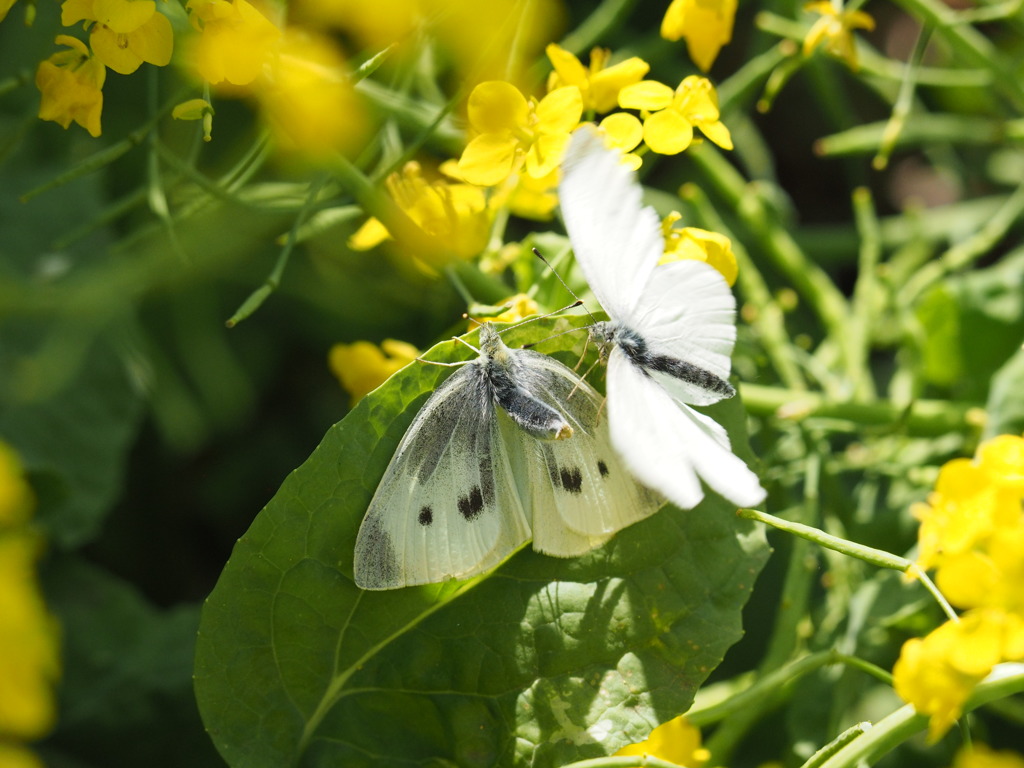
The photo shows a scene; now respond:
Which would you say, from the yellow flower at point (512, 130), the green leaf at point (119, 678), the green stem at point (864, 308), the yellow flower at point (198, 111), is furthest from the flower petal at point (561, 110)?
the green leaf at point (119, 678)

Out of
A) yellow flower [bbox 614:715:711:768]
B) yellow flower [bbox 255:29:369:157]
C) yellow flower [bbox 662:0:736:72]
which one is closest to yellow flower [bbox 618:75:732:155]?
yellow flower [bbox 662:0:736:72]

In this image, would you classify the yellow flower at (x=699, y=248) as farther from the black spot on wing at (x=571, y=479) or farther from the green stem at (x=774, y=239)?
the green stem at (x=774, y=239)

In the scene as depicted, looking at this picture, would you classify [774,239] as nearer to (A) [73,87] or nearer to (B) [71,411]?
(A) [73,87]

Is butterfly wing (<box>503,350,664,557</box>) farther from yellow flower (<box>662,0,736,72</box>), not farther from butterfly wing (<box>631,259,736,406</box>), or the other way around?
yellow flower (<box>662,0,736,72</box>)

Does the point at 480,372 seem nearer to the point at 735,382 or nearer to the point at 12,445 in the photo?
the point at 735,382

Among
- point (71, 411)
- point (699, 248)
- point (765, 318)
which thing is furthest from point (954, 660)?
point (71, 411)

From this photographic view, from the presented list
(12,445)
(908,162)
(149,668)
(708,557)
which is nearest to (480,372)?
(708,557)
